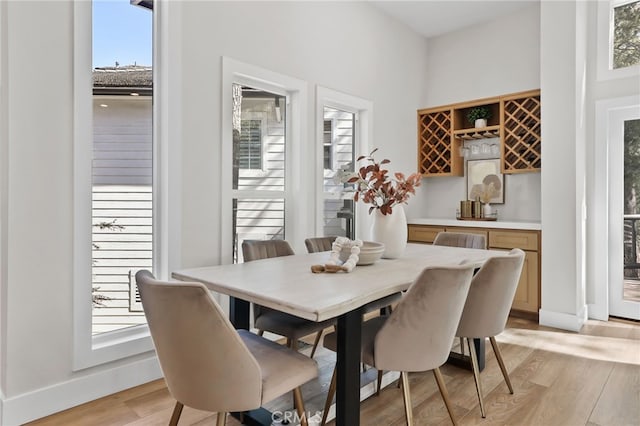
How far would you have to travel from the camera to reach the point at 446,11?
4.26m

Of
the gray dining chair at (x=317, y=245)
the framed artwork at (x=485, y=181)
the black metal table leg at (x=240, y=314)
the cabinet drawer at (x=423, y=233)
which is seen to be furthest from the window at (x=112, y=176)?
the framed artwork at (x=485, y=181)

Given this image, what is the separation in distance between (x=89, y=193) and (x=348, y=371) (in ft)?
5.63

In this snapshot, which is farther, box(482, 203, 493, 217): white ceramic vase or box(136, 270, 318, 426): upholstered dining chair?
box(482, 203, 493, 217): white ceramic vase

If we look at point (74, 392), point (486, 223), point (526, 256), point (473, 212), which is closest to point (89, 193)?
point (74, 392)

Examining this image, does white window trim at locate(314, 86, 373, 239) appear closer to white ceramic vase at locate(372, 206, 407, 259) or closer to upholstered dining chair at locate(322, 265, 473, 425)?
white ceramic vase at locate(372, 206, 407, 259)

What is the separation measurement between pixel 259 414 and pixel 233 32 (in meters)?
2.50

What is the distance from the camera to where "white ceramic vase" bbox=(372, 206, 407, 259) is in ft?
7.30

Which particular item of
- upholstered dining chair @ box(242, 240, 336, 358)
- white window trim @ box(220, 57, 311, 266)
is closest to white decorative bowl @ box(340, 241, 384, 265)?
upholstered dining chair @ box(242, 240, 336, 358)

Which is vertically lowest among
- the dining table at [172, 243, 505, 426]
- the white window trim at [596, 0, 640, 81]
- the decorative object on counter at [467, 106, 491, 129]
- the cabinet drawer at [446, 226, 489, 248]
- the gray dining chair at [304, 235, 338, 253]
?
the dining table at [172, 243, 505, 426]

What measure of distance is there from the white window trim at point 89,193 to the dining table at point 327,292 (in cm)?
76

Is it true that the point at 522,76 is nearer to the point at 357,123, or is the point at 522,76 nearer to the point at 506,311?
the point at 357,123

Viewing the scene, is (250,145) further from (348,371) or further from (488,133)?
(488,133)

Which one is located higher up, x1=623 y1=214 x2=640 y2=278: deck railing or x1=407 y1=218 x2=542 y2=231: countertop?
x1=407 y1=218 x2=542 y2=231: countertop

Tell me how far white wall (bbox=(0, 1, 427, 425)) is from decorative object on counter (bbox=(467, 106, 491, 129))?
2336 millimetres
